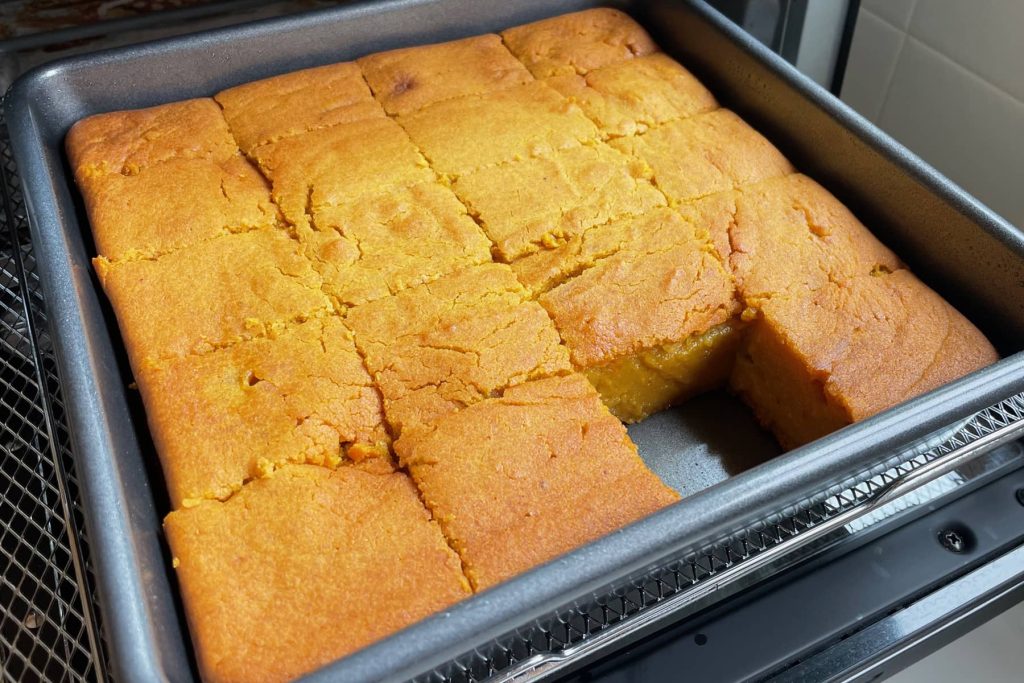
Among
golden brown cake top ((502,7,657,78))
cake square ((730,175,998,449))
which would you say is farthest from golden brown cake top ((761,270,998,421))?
golden brown cake top ((502,7,657,78))

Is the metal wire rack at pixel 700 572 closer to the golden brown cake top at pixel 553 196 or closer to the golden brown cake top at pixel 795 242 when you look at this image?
the golden brown cake top at pixel 795 242

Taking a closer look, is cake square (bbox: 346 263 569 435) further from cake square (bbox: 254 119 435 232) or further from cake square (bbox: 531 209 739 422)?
cake square (bbox: 254 119 435 232)

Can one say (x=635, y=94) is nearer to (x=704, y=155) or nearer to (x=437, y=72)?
(x=704, y=155)

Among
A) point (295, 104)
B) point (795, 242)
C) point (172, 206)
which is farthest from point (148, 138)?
point (795, 242)

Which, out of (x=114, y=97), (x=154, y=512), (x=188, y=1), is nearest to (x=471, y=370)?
(x=154, y=512)

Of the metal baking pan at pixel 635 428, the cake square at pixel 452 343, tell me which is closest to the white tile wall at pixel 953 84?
the metal baking pan at pixel 635 428

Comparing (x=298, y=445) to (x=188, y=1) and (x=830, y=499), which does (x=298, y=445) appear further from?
(x=188, y=1)
